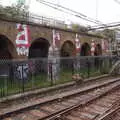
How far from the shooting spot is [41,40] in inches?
546

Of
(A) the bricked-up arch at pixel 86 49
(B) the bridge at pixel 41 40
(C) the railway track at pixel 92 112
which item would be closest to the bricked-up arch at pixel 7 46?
(B) the bridge at pixel 41 40

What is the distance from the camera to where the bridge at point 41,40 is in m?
10.3

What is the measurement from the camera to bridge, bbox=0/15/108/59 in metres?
10.3

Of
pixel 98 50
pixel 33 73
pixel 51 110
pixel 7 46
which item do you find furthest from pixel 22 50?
pixel 98 50

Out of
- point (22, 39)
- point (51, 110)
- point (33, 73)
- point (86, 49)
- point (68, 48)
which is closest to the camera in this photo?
point (51, 110)

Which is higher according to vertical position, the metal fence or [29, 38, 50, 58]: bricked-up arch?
[29, 38, 50, 58]: bricked-up arch

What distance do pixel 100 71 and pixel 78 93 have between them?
24.8 ft

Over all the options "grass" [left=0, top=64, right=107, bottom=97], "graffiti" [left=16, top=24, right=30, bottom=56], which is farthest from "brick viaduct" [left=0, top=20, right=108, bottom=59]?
"grass" [left=0, top=64, right=107, bottom=97]

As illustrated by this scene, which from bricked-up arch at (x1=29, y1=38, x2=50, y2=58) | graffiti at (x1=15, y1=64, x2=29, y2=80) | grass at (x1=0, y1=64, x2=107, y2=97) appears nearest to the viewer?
grass at (x1=0, y1=64, x2=107, y2=97)

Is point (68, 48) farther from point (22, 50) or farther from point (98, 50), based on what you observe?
point (22, 50)

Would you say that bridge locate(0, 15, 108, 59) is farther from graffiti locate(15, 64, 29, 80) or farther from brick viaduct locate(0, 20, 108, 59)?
graffiti locate(15, 64, 29, 80)

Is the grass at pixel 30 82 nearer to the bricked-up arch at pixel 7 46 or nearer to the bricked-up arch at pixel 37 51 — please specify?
the bricked-up arch at pixel 7 46

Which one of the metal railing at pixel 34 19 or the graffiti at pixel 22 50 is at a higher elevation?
the metal railing at pixel 34 19

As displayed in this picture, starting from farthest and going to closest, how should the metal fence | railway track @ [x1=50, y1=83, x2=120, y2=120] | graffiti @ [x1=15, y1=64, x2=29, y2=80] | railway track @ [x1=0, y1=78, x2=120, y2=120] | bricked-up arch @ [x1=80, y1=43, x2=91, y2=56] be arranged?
bricked-up arch @ [x1=80, y1=43, x2=91, y2=56], graffiti @ [x1=15, y1=64, x2=29, y2=80], the metal fence, railway track @ [x1=0, y1=78, x2=120, y2=120], railway track @ [x1=50, y1=83, x2=120, y2=120]
